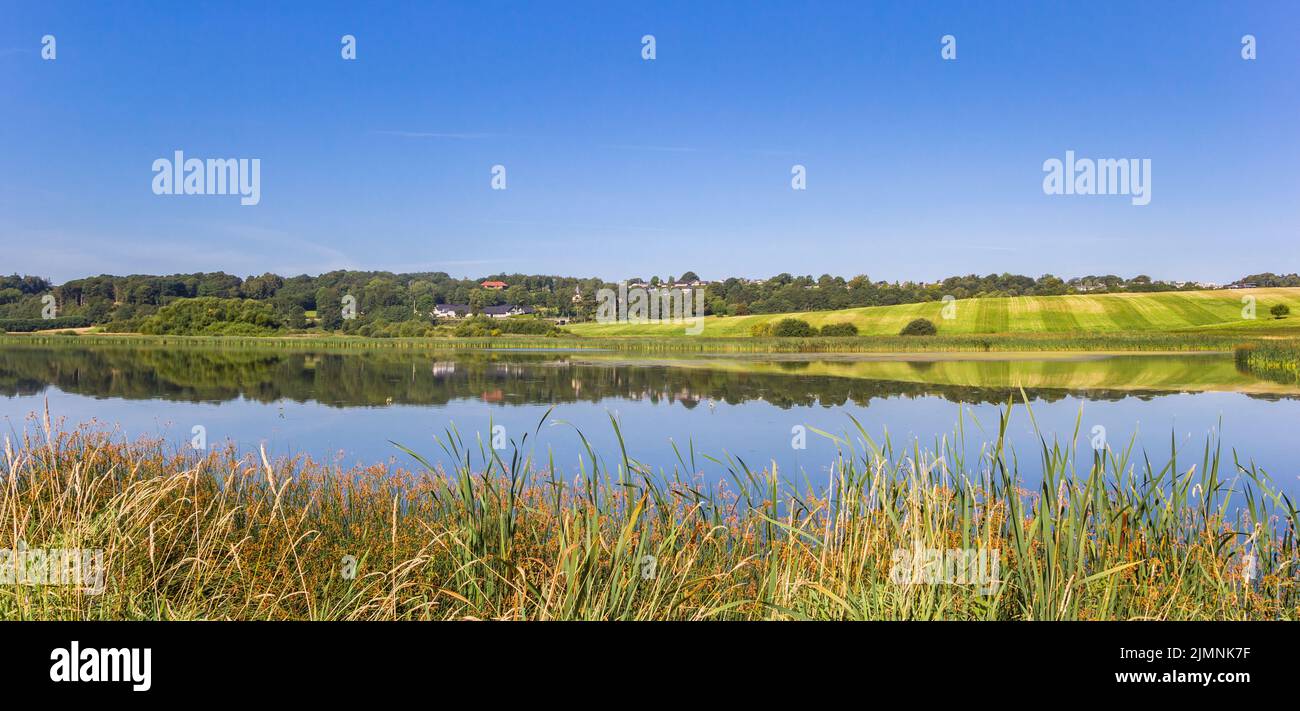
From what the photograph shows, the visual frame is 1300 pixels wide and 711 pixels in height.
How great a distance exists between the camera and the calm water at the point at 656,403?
36.8 ft

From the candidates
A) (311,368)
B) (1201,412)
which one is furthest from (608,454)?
(311,368)

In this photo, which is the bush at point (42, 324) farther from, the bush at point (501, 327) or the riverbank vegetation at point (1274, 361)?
the riverbank vegetation at point (1274, 361)

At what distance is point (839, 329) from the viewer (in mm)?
58688

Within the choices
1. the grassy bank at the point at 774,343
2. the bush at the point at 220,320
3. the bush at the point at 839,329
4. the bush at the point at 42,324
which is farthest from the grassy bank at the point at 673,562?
the bush at the point at 839,329

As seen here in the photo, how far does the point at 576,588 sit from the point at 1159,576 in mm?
3352

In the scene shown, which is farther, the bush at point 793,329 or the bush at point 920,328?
the bush at point 793,329

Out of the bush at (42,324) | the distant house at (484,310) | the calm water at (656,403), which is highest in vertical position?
the distant house at (484,310)

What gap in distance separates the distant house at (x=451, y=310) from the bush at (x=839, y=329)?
29.9 metres

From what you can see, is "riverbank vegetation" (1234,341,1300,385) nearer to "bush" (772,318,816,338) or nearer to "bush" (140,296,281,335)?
"bush" (772,318,816,338)

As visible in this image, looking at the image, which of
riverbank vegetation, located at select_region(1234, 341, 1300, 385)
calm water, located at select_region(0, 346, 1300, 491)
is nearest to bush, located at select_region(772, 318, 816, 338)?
calm water, located at select_region(0, 346, 1300, 491)
